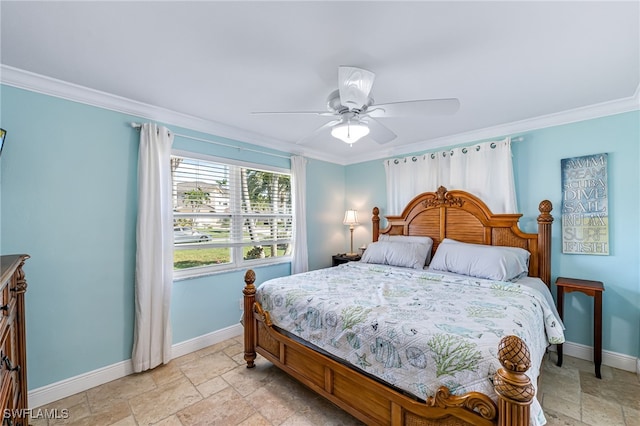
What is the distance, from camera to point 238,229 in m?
3.28

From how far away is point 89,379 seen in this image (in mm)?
2199

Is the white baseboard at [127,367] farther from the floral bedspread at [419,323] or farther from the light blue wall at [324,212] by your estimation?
the light blue wall at [324,212]

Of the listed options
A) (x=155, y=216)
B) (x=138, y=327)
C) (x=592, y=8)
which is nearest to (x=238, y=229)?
(x=155, y=216)

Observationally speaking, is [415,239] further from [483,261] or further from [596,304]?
[596,304]

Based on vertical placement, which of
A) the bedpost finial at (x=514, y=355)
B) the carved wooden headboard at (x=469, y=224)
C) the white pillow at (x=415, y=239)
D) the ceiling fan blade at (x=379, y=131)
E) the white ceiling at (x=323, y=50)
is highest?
the white ceiling at (x=323, y=50)

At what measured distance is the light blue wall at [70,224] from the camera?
1.96m

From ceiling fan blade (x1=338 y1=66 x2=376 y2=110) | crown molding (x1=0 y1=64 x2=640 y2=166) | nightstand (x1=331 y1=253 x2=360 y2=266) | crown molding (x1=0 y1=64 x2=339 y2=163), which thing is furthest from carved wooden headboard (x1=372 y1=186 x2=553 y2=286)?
crown molding (x1=0 y1=64 x2=339 y2=163)

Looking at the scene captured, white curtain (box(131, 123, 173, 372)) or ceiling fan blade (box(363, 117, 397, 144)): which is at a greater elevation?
ceiling fan blade (box(363, 117, 397, 144))

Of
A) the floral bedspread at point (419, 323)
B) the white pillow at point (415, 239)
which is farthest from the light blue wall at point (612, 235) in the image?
the white pillow at point (415, 239)

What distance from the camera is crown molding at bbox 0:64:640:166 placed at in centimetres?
200

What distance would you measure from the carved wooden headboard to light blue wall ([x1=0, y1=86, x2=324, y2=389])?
121 inches

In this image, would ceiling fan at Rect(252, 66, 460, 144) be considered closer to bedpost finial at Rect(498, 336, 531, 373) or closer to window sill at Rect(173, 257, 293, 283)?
bedpost finial at Rect(498, 336, 531, 373)

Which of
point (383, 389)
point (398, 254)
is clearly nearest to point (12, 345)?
point (383, 389)

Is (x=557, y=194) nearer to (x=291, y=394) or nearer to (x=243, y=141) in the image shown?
(x=291, y=394)
